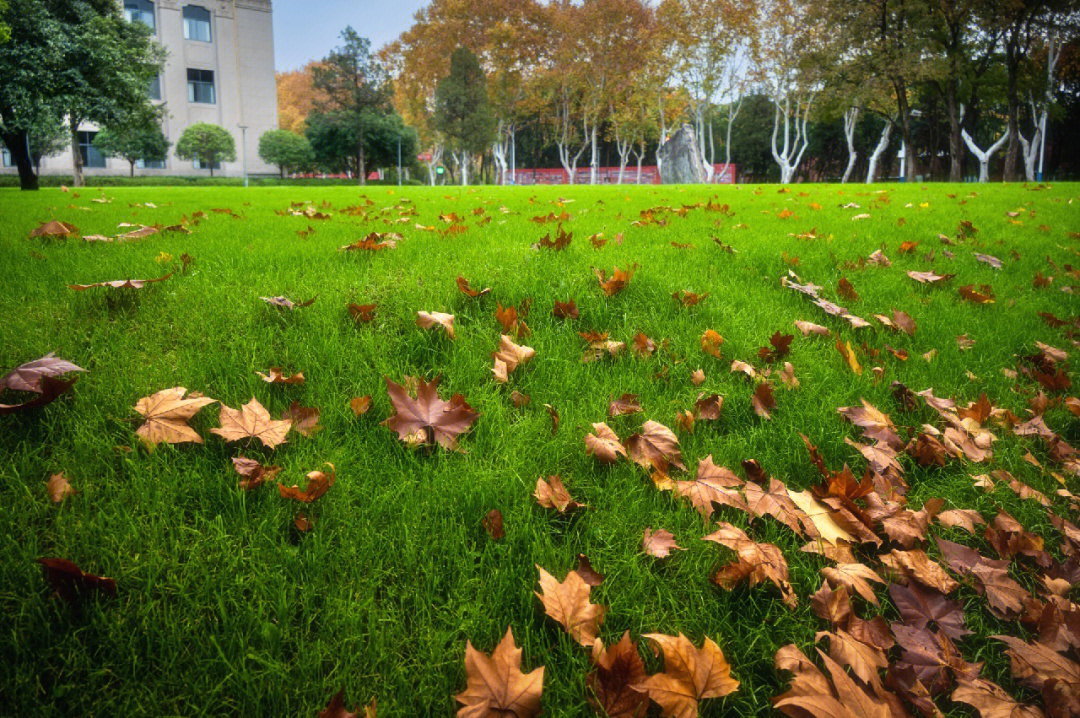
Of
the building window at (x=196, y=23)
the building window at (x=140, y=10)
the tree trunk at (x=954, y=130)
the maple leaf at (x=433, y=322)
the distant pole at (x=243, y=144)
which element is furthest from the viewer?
the distant pole at (x=243, y=144)

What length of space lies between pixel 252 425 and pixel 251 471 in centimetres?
21

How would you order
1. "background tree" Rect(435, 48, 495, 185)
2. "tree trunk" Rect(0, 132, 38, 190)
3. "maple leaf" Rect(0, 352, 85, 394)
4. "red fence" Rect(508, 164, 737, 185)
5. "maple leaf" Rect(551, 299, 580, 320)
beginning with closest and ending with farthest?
"maple leaf" Rect(0, 352, 85, 394) → "maple leaf" Rect(551, 299, 580, 320) → "tree trunk" Rect(0, 132, 38, 190) → "background tree" Rect(435, 48, 495, 185) → "red fence" Rect(508, 164, 737, 185)

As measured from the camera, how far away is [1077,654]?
114cm

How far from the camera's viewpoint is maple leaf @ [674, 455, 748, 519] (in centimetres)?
147

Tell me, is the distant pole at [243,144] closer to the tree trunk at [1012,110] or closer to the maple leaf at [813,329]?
the tree trunk at [1012,110]

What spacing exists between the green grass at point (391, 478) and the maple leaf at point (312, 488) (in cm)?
3

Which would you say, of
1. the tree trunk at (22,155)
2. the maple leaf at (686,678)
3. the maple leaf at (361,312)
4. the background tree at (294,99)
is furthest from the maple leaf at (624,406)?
the background tree at (294,99)

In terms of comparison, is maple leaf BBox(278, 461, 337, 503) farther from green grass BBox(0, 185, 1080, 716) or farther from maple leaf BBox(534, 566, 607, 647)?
maple leaf BBox(534, 566, 607, 647)

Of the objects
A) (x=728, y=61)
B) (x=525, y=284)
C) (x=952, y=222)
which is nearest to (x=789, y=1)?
(x=728, y=61)

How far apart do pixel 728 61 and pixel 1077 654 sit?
34.4 m

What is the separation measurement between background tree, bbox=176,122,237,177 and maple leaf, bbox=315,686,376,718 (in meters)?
43.7

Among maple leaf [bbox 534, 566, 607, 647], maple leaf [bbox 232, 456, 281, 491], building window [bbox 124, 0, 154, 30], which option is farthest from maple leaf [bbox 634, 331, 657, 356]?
building window [bbox 124, 0, 154, 30]

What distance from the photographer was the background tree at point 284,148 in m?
37.5

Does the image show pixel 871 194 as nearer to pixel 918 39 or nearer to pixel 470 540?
pixel 470 540
